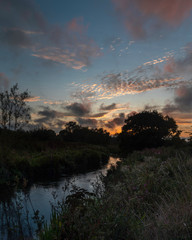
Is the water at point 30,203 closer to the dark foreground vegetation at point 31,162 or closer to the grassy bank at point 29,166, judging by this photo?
the dark foreground vegetation at point 31,162

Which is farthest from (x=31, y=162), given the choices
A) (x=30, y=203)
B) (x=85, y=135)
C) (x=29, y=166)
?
(x=85, y=135)

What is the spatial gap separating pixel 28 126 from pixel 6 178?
17.9 meters

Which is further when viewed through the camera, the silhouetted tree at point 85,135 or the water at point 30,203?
the silhouetted tree at point 85,135

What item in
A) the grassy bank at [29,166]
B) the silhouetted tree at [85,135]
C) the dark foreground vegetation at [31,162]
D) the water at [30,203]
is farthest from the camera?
the silhouetted tree at [85,135]

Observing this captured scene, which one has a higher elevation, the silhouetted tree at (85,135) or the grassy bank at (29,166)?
the silhouetted tree at (85,135)

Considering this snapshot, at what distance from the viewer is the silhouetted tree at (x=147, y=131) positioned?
32.0 m

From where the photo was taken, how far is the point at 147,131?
32219 mm

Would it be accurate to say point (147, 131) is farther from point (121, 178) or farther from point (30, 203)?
point (30, 203)

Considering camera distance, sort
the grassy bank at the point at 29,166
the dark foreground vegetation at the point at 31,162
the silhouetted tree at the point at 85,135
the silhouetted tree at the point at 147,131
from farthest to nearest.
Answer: the silhouetted tree at the point at 85,135, the silhouetted tree at the point at 147,131, the dark foreground vegetation at the point at 31,162, the grassy bank at the point at 29,166

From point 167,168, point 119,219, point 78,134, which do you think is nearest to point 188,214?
point 119,219

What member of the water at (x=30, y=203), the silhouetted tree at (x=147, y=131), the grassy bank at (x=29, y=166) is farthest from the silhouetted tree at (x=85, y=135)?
the water at (x=30, y=203)

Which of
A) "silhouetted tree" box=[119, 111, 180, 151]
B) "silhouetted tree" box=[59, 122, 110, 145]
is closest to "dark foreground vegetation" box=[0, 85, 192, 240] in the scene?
"silhouetted tree" box=[119, 111, 180, 151]

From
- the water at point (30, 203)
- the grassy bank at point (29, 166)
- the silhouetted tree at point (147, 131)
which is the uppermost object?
the silhouetted tree at point (147, 131)

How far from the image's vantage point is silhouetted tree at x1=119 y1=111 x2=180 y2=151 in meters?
32.0
